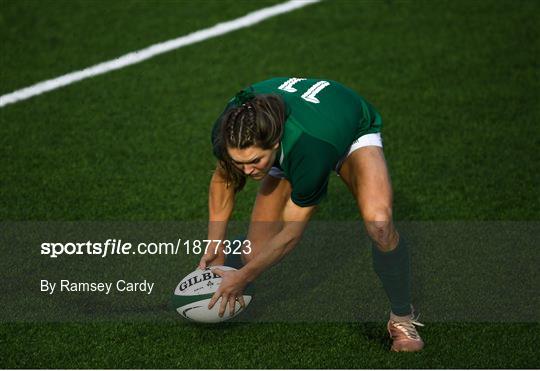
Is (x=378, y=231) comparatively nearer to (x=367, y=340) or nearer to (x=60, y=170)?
(x=367, y=340)

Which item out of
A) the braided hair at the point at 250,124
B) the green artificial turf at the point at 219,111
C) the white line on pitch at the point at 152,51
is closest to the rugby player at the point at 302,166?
the braided hair at the point at 250,124

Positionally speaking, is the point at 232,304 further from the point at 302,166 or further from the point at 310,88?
the point at 310,88

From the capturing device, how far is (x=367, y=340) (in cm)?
578

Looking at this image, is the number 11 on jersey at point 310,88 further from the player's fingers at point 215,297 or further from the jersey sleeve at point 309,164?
the player's fingers at point 215,297

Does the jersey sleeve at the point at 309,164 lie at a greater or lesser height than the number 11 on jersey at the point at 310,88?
lesser

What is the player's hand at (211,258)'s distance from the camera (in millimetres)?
5875

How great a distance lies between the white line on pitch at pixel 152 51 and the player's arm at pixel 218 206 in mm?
3757

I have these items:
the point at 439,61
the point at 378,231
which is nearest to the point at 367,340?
the point at 378,231

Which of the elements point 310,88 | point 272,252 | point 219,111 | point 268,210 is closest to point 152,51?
point 219,111

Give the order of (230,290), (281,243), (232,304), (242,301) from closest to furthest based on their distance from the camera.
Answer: (281,243) → (230,290) → (232,304) → (242,301)

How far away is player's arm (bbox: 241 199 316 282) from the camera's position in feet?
17.5

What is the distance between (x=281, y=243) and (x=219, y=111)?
359cm

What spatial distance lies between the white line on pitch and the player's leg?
14.1 feet

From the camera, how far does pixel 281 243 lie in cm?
532
